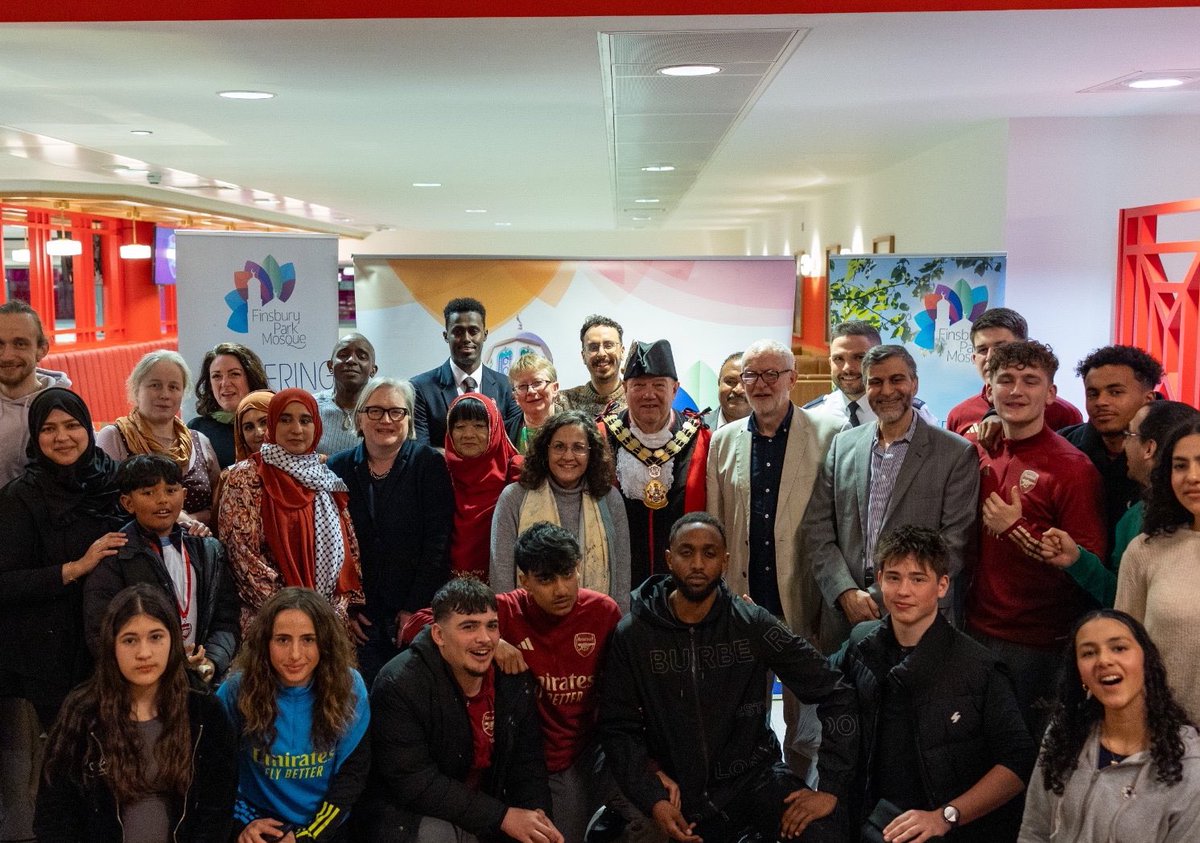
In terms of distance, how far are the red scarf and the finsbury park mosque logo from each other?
1.77 m

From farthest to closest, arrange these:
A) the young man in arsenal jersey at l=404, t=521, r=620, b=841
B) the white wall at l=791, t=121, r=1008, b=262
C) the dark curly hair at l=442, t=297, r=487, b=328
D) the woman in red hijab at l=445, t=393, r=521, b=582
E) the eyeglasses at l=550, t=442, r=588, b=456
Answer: the white wall at l=791, t=121, r=1008, b=262 < the dark curly hair at l=442, t=297, r=487, b=328 < the woman in red hijab at l=445, t=393, r=521, b=582 < the eyeglasses at l=550, t=442, r=588, b=456 < the young man in arsenal jersey at l=404, t=521, r=620, b=841

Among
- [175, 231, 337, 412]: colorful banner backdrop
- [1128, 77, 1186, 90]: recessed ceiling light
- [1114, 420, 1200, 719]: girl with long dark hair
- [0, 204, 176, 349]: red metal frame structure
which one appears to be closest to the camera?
[1114, 420, 1200, 719]: girl with long dark hair

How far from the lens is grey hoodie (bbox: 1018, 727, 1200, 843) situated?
2.68 metres

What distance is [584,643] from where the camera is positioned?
346cm

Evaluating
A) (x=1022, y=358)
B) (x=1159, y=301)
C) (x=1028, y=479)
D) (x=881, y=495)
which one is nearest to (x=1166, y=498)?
(x=1028, y=479)

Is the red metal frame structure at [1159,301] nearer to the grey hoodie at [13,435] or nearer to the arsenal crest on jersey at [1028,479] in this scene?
the arsenal crest on jersey at [1028,479]

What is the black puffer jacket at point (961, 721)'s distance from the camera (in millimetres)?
3135

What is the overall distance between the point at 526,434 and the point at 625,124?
2.58m

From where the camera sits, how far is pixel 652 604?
134 inches

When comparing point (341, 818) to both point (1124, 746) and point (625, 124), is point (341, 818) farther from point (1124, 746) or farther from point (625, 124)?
point (625, 124)

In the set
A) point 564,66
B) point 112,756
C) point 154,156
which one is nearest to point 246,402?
point 112,756

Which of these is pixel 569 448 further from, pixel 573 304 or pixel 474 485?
pixel 573 304

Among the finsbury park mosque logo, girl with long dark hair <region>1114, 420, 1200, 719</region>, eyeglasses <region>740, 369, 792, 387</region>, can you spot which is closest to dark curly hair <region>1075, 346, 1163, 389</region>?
girl with long dark hair <region>1114, 420, 1200, 719</region>

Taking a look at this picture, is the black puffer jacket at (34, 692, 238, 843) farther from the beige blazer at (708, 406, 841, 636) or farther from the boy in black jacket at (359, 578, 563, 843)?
the beige blazer at (708, 406, 841, 636)
